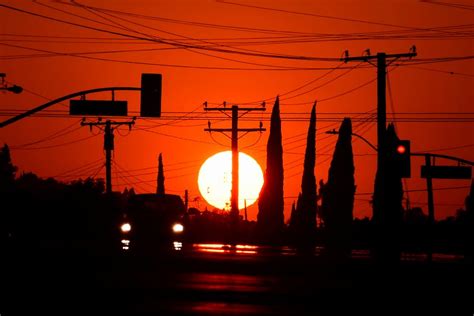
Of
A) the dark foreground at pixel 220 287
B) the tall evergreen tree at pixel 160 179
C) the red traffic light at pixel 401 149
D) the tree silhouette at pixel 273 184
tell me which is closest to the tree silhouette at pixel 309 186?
the tree silhouette at pixel 273 184

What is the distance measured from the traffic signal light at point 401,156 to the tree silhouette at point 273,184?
38.7m

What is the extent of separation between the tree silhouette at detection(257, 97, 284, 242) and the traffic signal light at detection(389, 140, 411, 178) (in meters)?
38.7

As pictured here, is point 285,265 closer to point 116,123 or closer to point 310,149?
point 116,123

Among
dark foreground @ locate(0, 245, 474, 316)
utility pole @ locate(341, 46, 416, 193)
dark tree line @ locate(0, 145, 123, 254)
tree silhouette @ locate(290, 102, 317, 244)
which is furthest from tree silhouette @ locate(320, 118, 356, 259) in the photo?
dark foreground @ locate(0, 245, 474, 316)

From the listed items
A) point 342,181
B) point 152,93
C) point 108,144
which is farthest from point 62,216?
point 152,93

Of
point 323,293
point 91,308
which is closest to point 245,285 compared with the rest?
point 323,293

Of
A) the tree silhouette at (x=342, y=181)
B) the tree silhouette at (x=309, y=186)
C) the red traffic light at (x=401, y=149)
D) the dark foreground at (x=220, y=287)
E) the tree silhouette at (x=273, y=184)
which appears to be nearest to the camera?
the dark foreground at (x=220, y=287)

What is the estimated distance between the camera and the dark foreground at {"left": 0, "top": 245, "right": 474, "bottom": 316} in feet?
53.5

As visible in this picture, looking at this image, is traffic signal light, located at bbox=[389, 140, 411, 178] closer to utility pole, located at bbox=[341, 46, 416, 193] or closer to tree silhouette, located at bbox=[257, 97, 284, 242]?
utility pole, located at bbox=[341, 46, 416, 193]

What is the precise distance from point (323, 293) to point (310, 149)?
55535 millimetres

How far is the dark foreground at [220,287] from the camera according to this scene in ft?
53.5

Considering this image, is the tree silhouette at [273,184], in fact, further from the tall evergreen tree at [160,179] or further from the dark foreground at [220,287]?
the dark foreground at [220,287]

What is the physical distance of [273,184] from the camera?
74.9m

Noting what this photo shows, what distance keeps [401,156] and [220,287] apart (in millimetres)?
15850
